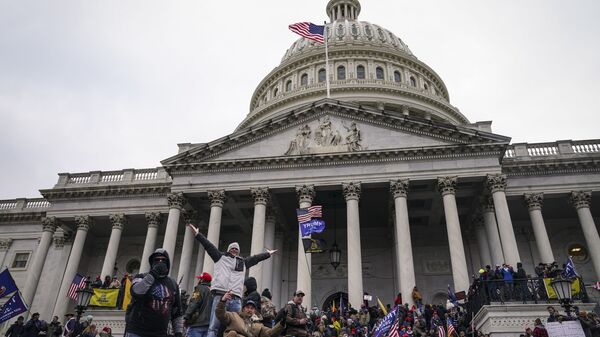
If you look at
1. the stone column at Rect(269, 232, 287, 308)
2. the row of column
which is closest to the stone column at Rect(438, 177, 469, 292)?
the row of column

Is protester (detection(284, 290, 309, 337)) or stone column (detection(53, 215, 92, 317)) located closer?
protester (detection(284, 290, 309, 337))

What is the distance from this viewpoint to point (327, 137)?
96.3ft

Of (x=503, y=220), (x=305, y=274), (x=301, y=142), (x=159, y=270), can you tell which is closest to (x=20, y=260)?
(x=301, y=142)

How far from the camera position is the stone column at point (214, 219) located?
27141 mm

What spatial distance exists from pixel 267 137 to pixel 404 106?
23.8 m

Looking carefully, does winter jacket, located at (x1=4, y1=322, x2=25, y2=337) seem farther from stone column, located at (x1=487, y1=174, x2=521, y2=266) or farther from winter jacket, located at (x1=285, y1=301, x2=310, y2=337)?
stone column, located at (x1=487, y1=174, x2=521, y2=266)

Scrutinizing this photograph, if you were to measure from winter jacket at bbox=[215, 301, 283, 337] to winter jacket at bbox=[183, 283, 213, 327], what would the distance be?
2.16 meters

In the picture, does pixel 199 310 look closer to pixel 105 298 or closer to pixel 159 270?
pixel 159 270

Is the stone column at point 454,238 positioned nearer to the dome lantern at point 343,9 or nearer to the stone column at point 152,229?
the stone column at point 152,229

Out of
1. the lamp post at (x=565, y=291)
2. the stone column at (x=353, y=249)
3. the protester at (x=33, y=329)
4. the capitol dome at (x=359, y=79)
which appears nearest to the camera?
the lamp post at (x=565, y=291)

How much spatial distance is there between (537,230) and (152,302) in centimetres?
2821

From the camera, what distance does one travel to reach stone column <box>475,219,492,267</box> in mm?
28734

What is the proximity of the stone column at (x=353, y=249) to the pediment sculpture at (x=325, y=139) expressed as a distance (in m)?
2.65

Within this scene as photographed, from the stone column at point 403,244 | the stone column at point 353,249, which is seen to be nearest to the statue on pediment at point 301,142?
the stone column at point 353,249
